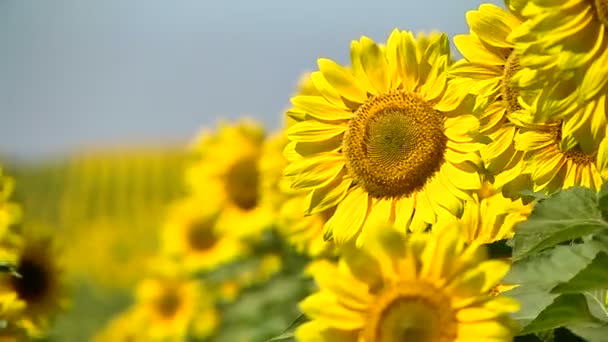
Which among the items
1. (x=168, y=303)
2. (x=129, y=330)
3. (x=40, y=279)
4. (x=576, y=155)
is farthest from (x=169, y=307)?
(x=576, y=155)

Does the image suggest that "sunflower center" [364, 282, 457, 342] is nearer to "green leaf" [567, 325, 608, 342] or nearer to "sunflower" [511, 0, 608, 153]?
"green leaf" [567, 325, 608, 342]

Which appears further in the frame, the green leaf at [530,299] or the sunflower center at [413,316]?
the green leaf at [530,299]

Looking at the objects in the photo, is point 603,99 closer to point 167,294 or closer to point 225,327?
point 225,327

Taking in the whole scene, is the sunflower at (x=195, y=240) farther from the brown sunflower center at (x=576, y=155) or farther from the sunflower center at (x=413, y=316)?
the sunflower center at (x=413, y=316)

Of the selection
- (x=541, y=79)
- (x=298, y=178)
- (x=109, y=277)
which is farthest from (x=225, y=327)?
(x=109, y=277)

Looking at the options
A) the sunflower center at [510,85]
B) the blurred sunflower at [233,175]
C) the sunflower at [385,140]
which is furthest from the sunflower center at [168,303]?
the sunflower center at [510,85]

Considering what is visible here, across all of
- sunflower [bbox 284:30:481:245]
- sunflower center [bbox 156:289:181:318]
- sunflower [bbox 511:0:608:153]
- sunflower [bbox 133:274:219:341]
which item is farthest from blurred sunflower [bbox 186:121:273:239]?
sunflower [bbox 511:0:608:153]
